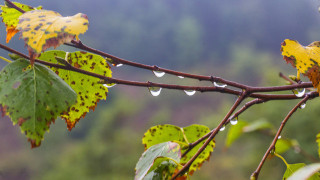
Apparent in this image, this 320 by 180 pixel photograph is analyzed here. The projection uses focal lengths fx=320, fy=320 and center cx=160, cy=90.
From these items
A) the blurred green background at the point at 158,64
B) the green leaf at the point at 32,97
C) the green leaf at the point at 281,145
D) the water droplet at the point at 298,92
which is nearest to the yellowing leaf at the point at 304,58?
the water droplet at the point at 298,92

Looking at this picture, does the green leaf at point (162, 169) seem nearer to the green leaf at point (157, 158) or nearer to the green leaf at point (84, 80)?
the green leaf at point (157, 158)

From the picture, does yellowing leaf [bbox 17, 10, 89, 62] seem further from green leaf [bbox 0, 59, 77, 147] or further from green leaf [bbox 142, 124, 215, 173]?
green leaf [bbox 142, 124, 215, 173]

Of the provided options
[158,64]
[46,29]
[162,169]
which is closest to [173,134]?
[162,169]

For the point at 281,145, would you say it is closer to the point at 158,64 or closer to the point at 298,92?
the point at 298,92

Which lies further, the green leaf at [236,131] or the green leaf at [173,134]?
the green leaf at [236,131]

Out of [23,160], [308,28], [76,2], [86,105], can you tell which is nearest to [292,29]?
[308,28]

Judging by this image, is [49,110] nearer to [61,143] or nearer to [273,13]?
[61,143]

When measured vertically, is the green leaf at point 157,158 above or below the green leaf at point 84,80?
below
